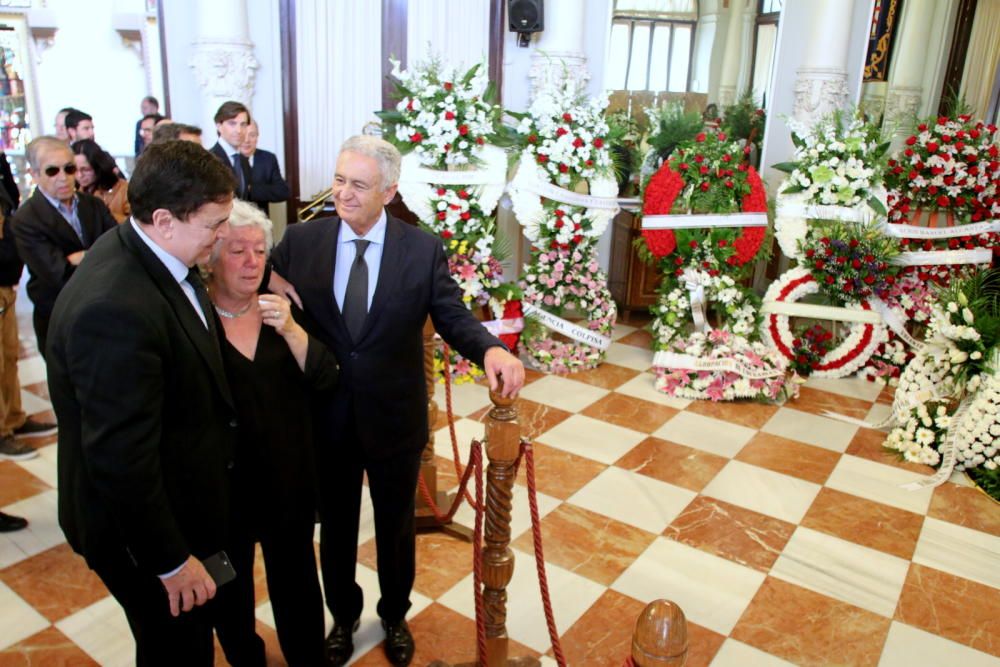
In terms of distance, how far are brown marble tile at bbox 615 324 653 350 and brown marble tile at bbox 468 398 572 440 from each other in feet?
5.28

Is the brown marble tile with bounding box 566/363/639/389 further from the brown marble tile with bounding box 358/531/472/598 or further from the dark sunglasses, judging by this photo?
the dark sunglasses

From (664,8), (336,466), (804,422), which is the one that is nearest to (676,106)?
(664,8)

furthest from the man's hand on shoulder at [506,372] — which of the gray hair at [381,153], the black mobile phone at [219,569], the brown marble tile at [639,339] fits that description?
the brown marble tile at [639,339]

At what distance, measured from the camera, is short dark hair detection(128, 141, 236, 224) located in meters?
1.59

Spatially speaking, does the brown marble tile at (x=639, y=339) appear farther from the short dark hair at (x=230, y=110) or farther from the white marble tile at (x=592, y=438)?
the short dark hair at (x=230, y=110)

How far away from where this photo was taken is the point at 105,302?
1.51m

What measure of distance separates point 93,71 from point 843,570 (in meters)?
12.3

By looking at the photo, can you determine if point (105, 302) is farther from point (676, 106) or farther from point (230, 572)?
point (676, 106)

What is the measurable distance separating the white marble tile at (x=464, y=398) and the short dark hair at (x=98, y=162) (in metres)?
2.46

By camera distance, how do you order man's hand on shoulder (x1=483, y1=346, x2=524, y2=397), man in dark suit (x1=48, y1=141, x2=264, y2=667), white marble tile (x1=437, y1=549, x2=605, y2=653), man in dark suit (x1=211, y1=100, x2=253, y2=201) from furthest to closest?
man in dark suit (x1=211, y1=100, x2=253, y2=201), white marble tile (x1=437, y1=549, x2=605, y2=653), man's hand on shoulder (x1=483, y1=346, x2=524, y2=397), man in dark suit (x1=48, y1=141, x2=264, y2=667)

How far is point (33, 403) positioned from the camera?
469cm

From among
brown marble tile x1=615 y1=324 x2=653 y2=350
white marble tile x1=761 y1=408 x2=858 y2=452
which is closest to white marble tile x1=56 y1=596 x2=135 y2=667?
white marble tile x1=761 y1=408 x2=858 y2=452

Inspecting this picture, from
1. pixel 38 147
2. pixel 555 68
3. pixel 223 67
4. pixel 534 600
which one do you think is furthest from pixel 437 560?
pixel 555 68

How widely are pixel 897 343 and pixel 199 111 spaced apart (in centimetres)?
→ 544
